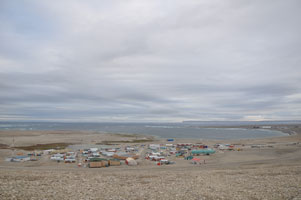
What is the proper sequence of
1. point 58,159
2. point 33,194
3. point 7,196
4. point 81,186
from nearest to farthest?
1. point 7,196
2. point 33,194
3. point 81,186
4. point 58,159

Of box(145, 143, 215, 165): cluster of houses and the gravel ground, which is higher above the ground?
the gravel ground

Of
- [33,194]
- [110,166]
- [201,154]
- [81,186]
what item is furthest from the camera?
[201,154]

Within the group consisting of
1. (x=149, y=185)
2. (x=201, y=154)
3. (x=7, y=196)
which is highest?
(x=7, y=196)

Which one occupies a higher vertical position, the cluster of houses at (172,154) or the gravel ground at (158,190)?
the gravel ground at (158,190)

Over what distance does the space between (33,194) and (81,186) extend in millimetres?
4116

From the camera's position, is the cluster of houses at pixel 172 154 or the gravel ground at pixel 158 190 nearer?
the gravel ground at pixel 158 190

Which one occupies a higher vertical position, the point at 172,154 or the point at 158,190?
the point at 158,190

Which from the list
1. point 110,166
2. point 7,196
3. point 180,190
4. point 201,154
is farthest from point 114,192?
point 201,154

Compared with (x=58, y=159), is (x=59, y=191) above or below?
above

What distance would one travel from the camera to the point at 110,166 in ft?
117

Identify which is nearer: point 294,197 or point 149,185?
point 294,197

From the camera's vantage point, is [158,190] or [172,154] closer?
[158,190]

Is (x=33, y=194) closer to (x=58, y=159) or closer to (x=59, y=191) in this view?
(x=59, y=191)

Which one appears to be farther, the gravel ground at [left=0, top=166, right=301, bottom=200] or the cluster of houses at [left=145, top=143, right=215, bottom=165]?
the cluster of houses at [left=145, top=143, right=215, bottom=165]
